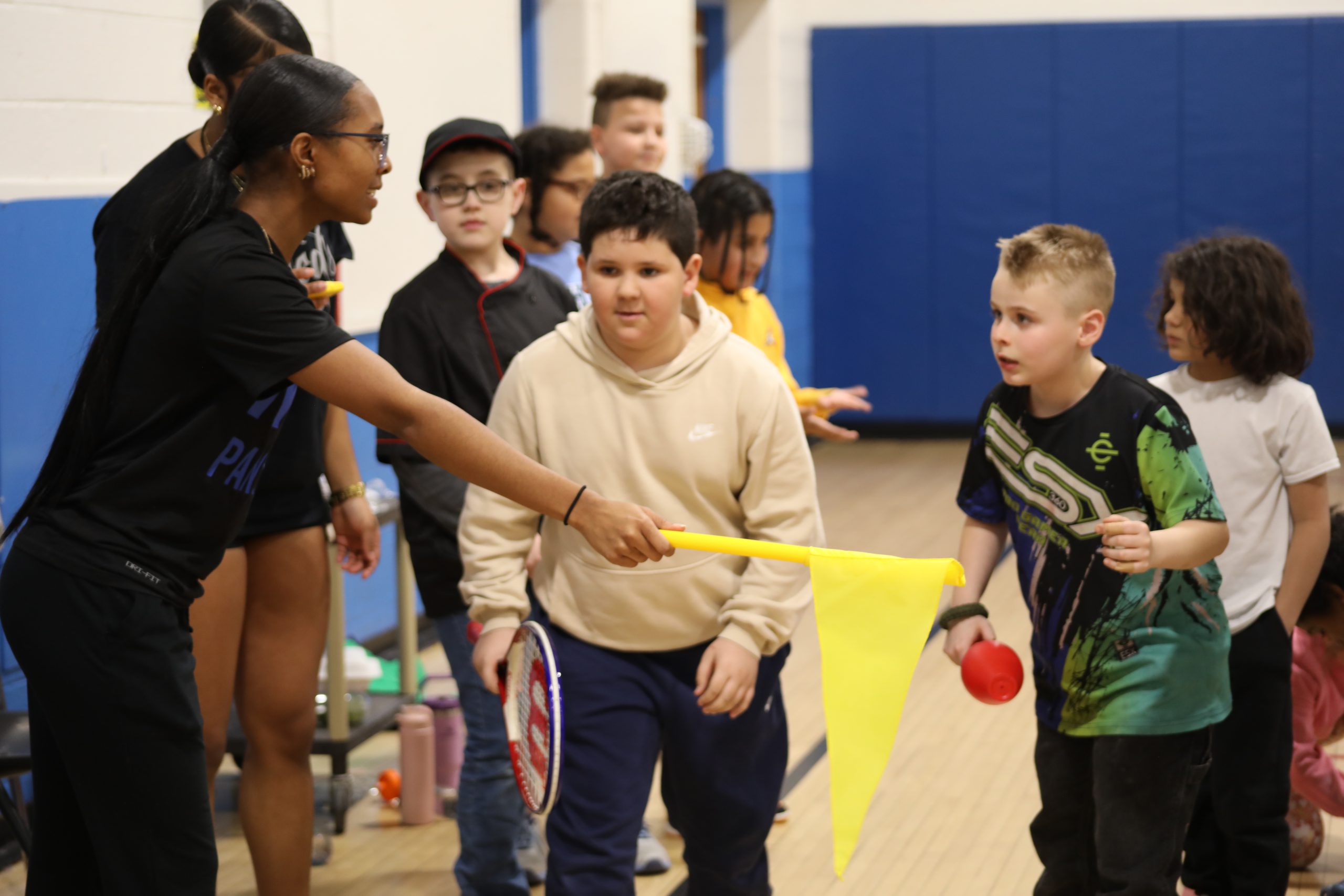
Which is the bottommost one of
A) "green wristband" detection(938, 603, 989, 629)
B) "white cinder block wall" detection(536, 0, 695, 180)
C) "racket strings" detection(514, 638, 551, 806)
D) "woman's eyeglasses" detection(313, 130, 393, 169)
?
"racket strings" detection(514, 638, 551, 806)

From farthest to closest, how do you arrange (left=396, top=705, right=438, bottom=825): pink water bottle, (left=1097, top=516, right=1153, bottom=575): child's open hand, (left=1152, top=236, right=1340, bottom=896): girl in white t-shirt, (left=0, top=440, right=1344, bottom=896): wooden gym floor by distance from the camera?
1. (left=396, top=705, right=438, bottom=825): pink water bottle
2. (left=0, top=440, right=1344, bottom=896): wooden gym floor
3. (left=1152, top=236, right=1340, bottom=896): girl in white t-shirt
4. (left=1097, top=516, right=1153, bottom=575): child's open hand

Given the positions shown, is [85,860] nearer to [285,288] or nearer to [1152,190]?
[285,288]

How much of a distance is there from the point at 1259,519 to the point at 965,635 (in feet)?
2.36

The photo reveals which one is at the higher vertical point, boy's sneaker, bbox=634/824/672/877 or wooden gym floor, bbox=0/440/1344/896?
boy's sneaker, bbox=634/824/672/877

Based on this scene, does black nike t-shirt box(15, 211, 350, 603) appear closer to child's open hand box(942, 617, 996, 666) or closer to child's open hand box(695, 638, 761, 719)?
child's open hand box(695, 638, 761, 719)

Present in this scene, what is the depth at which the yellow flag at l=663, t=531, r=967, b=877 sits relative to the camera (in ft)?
6.47

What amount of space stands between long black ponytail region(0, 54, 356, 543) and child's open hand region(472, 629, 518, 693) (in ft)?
2.54

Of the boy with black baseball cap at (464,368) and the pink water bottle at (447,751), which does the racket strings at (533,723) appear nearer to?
the boy with black baseball cap at (464,368)

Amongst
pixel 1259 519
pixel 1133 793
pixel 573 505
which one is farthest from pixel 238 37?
pixel 1259 519

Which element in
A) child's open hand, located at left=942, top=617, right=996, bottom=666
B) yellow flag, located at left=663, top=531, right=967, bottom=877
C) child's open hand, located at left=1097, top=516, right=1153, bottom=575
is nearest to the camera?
yellow flag, located at left=663, top=531, right=967, bottom=877

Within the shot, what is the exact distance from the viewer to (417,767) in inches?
145

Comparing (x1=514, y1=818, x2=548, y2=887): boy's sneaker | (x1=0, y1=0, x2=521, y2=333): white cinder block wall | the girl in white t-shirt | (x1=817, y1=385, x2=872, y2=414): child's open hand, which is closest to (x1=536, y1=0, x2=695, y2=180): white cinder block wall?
(x1=0, y1=0, x2=521, y2=333): white cinder block wall

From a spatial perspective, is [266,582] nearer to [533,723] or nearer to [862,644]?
[533,723]

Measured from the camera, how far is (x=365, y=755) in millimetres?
4266
